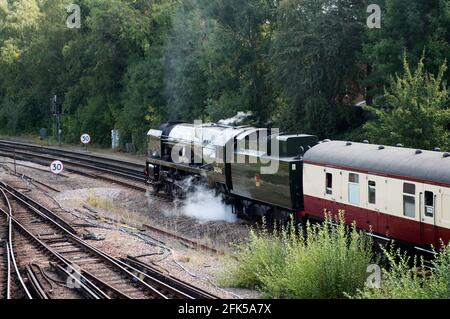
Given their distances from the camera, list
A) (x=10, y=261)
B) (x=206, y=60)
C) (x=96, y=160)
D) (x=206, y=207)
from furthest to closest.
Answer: (x=96, y=160), (x=206, y=60), (x=206, y=207), (x=10, y=261)

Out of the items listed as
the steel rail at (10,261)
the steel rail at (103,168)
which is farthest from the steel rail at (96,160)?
the steel rail at (10,261)

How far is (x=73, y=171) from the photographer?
109 ft

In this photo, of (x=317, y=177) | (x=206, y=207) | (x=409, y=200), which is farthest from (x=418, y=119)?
(x=206, y=207)

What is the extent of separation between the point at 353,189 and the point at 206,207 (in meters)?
8.00

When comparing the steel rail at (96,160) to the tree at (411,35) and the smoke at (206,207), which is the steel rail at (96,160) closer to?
the smoke at (206,207)

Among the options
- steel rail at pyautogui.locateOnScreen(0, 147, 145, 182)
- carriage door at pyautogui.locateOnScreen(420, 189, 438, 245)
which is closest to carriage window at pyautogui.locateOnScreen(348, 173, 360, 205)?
carriage door at pyautogui.locateOnScreen(420, 189, 438, 245)

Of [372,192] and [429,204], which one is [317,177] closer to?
[372,192]

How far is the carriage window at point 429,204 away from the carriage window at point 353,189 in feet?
7.34

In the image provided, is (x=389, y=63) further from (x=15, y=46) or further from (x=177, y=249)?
(x=15, y=46)

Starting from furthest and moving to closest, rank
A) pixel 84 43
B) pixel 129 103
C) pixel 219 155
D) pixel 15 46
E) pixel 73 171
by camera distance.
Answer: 1. pixel 15 46
2. pixel 84 43
3. pixel 129 103
4. pixel 73 171
5. pixel 219 155

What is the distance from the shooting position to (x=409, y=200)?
1315cm

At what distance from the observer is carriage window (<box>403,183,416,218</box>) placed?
1300cm

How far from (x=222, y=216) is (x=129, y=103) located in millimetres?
23798
